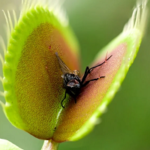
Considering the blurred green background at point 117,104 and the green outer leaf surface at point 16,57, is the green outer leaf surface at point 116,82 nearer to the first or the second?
the green outer leaf surface at point 16,57

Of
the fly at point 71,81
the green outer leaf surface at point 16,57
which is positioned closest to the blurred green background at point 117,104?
the fly at point 71,81

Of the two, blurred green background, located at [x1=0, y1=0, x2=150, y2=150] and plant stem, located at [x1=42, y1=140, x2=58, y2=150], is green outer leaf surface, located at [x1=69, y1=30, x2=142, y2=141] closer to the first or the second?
plant stem, located at [x1=42, y1=140, x2=58, y2=150]

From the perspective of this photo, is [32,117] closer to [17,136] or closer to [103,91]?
[103,91]

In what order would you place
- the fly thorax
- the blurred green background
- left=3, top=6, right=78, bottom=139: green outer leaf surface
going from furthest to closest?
the blurred green background
the fly thorax
left=3, top=6, right=78, bottom=139: green outer leaf surface

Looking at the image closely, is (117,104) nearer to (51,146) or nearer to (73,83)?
(73,83)

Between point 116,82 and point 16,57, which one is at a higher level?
point 16,57

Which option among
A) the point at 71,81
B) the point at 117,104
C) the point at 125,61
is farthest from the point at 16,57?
the point at 117,104

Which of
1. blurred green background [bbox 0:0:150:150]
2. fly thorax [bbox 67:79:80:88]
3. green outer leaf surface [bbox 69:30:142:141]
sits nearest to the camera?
green outer leaf surface [bbox 69:30:142:141]

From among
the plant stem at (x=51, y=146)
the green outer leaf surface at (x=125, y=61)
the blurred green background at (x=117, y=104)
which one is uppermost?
the blurred green background at (x=117, y=104)

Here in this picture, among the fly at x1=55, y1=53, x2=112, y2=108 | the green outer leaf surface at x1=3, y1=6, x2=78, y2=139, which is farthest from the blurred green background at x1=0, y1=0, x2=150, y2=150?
the green outer leaf surface at x1=3, y1=6, x2=78, y2=139

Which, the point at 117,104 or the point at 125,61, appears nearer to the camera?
the point at 125,61
